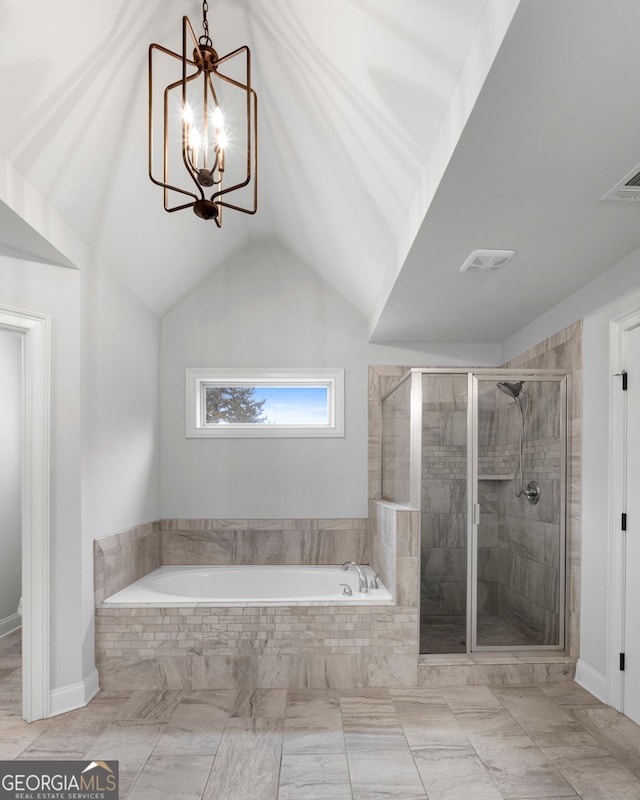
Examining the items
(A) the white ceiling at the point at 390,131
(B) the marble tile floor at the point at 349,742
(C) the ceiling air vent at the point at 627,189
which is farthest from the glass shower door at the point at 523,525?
(C) the ceiling air vent at the point at 627,189

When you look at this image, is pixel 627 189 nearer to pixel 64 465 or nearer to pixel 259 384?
pixel 64 465

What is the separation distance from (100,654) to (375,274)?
9.04ft

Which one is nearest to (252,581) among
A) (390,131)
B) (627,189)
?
(390,131)

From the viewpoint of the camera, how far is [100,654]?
341 centimetres

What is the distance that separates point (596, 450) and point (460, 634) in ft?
4.30

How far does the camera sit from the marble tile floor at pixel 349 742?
238 centimetres

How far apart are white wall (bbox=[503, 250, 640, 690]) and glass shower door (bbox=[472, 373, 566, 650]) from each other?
7.8 inches

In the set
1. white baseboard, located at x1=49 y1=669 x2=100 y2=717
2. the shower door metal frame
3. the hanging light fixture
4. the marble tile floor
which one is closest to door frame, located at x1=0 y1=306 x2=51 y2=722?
white baseboard, located at x1=49 y1=669 x2=100 y2=717

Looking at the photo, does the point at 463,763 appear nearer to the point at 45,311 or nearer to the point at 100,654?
the point at 100,654

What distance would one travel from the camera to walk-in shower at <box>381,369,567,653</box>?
3533 mm

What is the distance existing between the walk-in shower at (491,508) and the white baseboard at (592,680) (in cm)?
20

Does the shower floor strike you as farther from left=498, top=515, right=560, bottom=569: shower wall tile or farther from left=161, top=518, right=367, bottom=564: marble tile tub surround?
left=161, top=518, right=367, bottom=564: marble tile tub surround

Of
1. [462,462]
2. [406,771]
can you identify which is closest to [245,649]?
[406,771]

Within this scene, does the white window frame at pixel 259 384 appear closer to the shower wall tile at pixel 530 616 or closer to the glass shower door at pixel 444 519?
the glass shower door at pixel 444 519
